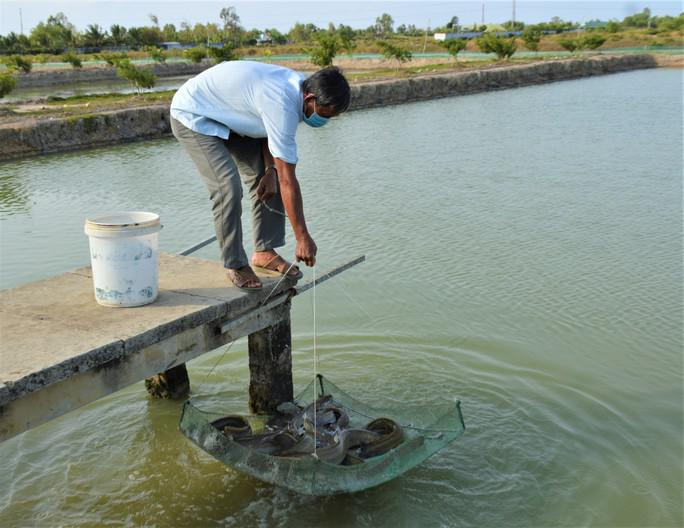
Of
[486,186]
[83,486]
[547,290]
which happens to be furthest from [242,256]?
[486,186]

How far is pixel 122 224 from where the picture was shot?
3785 mm

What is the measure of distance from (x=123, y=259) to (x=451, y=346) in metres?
3.31

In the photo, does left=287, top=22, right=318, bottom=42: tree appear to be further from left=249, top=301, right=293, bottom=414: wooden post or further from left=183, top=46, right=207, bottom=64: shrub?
left=249, top=301, right=293, bottom=414: wooden post

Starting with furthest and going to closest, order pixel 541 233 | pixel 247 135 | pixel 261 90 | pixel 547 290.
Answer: pixel 541 233 → pixel 547 290 → pixel 247 135 → pixel 261 90

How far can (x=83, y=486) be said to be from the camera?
4.48m

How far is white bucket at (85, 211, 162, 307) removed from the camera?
3.79m

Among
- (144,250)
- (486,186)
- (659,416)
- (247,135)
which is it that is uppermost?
(247,135)

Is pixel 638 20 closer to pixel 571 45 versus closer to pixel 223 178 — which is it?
pixel 571 45

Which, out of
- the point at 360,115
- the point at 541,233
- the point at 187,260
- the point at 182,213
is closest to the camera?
the point at 187,260

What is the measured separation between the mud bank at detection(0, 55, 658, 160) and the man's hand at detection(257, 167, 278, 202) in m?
13.0

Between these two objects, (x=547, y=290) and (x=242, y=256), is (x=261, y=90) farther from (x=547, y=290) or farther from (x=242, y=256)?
(x=547, y=290)

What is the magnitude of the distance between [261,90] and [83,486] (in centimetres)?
261

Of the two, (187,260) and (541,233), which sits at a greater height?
(187,260)

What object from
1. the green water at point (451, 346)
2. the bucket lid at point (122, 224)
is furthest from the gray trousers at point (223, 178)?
the green water at point (451, 346)
